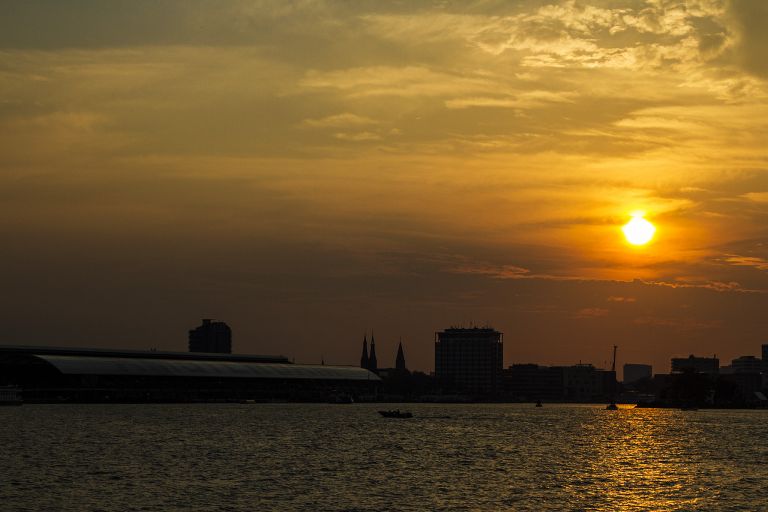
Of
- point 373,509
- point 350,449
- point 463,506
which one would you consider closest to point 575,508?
point 463,506

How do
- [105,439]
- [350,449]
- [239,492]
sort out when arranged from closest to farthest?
1. [239,492]
2. [350,449]
3. [105,439]

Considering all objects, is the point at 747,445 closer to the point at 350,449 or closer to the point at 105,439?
the point at 350,449

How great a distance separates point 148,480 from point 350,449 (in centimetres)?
4887

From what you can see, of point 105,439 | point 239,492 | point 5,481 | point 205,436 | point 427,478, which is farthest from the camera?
point 205,436

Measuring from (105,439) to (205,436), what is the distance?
16.8 m

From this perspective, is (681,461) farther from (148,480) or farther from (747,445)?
(148,480)

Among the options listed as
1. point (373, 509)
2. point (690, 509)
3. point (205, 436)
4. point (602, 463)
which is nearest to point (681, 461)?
point (602, 463)

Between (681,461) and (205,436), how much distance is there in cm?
7174

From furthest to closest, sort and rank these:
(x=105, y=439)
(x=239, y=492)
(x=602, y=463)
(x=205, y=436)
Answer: (x=205, y=436)
(x=105, y=439)
(x=602, y=463)
(x=239, y=492)

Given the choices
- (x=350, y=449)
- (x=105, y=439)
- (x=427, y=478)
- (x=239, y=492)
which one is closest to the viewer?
(x=239, y=492)

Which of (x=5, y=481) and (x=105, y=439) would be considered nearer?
(x=5, y=481)

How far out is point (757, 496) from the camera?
9438cm

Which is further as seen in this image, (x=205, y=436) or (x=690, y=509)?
(x=205, y=436)

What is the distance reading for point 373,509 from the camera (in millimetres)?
83438
